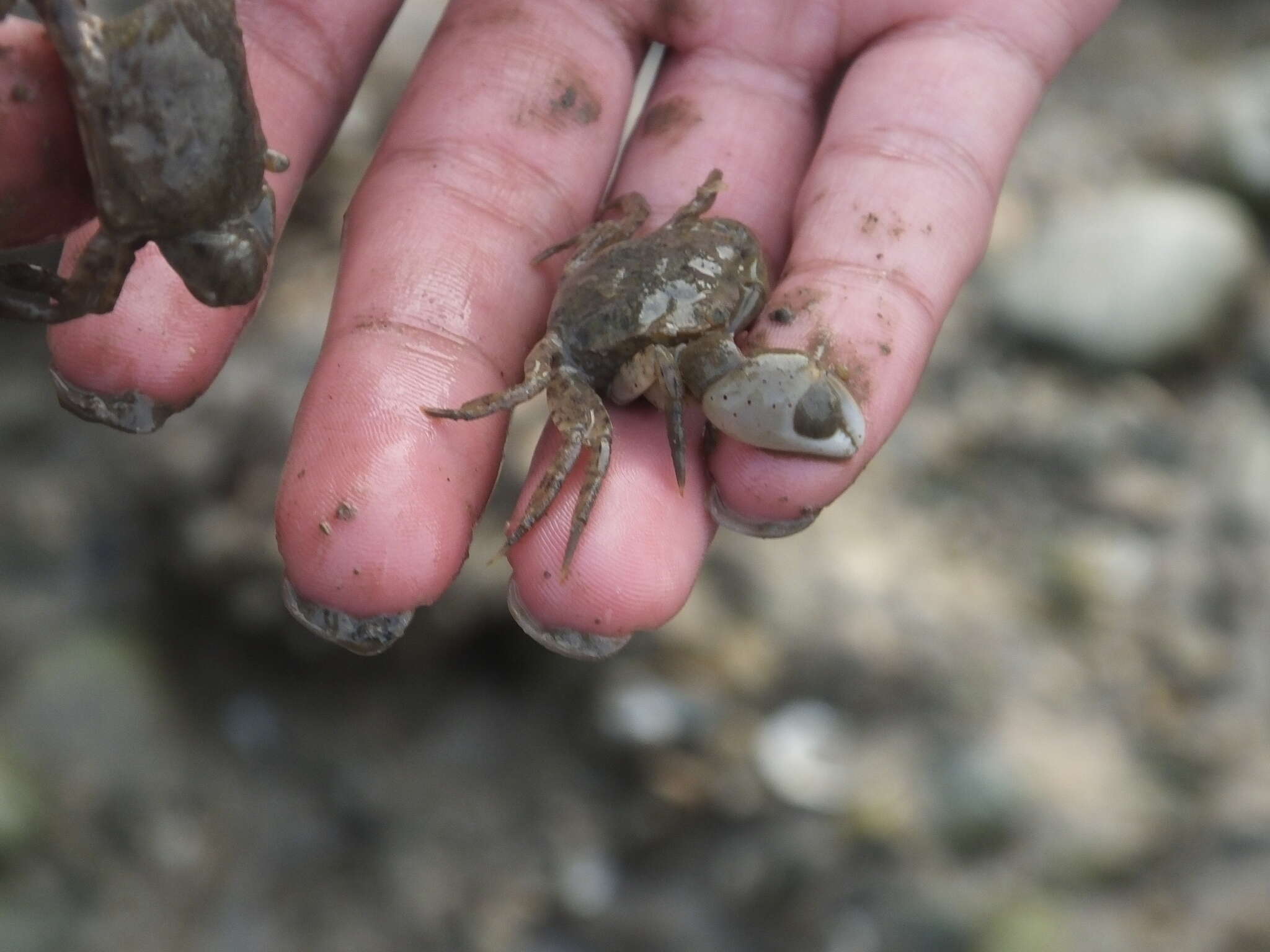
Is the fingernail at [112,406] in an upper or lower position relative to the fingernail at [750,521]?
lower

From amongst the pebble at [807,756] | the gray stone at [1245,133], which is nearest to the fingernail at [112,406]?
the pebble at [807,756]

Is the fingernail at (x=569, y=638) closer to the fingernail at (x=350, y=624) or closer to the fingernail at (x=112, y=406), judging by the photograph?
the fingernail at (x=350, y=624)

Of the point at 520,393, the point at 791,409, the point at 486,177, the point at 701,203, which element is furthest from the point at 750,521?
the point at 486,177

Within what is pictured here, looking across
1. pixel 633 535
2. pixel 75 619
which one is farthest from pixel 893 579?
pixel 75 619

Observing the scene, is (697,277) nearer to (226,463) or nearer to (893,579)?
(893,579)

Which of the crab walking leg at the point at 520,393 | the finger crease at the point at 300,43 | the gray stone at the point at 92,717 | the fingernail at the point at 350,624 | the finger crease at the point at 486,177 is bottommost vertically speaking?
the gray stone at the point at 92,717

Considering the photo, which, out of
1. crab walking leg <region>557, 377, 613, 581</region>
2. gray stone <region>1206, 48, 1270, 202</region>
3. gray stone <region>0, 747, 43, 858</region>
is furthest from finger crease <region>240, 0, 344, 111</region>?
gray stone <region>1206, 48, 1270, 202</region>

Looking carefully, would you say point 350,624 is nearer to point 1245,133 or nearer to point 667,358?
point 667,358
